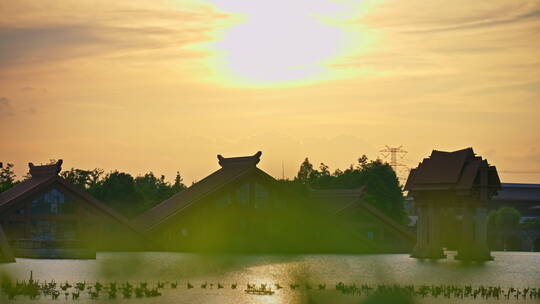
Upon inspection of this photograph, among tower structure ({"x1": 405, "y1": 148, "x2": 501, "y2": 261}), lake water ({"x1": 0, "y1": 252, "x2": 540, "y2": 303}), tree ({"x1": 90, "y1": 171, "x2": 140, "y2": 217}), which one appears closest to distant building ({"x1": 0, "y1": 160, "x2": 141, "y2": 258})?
lake water ({"x1": 0, "y1": 252, "x2": 540, "y2": 303})

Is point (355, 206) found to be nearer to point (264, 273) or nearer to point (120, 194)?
point (120, 194)

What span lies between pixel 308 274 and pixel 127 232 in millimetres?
37478

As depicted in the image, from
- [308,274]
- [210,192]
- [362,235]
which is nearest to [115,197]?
[210,192]

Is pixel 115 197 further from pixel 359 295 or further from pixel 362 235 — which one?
pixel 359 295

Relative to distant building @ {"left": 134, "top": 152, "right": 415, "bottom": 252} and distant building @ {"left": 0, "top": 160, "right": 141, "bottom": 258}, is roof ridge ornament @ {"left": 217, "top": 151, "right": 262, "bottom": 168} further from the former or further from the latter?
distant building @ {"left": 0, "top": 160, "right": 141, "bottom": 258}

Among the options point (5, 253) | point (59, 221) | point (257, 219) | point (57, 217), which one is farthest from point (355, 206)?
point (5, 253)

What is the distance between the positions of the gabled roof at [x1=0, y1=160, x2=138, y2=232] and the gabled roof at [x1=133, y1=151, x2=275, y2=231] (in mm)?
4595

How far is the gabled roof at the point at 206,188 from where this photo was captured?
12325 centimetres

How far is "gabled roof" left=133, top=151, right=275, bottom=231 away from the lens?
12325 centimetres

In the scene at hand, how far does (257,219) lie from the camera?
131 meters

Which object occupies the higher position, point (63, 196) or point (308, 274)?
point (63, 196)

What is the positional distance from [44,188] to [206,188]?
20.1 metres

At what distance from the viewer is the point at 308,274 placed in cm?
8688

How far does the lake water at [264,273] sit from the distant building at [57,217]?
740 cm
